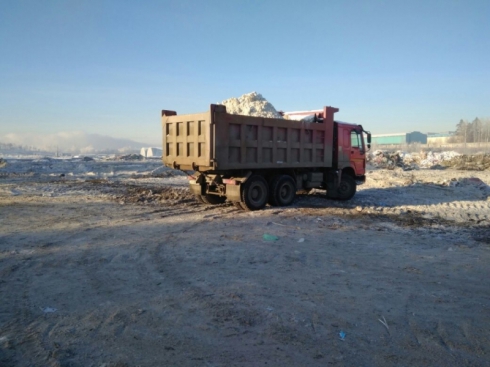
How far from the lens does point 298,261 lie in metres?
6.02

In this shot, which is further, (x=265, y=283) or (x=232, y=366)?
(x=265, y=283)

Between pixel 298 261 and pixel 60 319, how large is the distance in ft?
11.6

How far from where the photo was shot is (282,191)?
1155cm

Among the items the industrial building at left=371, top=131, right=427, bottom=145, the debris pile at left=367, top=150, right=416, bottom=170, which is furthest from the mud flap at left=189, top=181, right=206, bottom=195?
the industrial building at left=371, top=131, right=427, bottom=145

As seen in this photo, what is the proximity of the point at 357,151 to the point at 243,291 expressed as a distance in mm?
10074

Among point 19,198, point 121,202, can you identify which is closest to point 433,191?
point 121,202

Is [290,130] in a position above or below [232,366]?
above

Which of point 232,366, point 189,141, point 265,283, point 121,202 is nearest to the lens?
point 232,366

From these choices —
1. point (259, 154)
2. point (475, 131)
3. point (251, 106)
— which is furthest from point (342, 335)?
point (475, 131)

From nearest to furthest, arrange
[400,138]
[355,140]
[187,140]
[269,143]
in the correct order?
[187,140]
[269,143]
[355,140]
[400,138]

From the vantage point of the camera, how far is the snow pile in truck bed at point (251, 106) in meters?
13.4

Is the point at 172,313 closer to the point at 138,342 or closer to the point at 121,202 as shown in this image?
the point at 138,342

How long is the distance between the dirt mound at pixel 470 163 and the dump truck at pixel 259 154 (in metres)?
22.8

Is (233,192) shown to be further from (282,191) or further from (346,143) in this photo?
(346,143)
